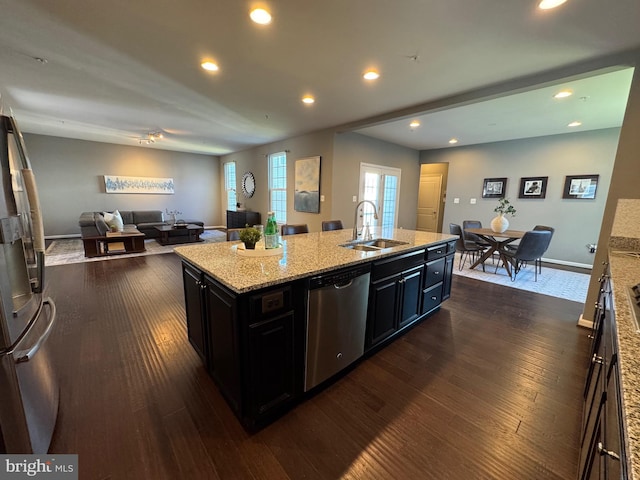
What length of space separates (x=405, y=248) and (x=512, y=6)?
6.07ft

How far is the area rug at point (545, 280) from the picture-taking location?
3.72 m

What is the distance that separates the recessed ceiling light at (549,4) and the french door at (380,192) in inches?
150

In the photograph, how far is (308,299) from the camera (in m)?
1.56

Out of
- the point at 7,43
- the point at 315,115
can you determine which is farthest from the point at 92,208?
the point at 315,115

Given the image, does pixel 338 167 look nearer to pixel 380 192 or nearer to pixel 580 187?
pixel 380 192

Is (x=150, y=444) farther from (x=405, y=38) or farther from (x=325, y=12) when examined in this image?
(x=405, y=38)

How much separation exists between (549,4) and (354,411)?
3.00 meters

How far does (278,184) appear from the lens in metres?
6.86

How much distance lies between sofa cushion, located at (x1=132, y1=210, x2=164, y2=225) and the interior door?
7.90 meters

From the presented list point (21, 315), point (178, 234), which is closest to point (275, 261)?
point (21, 315)

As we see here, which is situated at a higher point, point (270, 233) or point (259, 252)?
point (270, 233)

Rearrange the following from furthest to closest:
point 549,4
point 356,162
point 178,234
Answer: point 178,234, point 356,162, point 549,4

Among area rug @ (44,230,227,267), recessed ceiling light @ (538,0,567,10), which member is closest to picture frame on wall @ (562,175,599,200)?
recessed ceiling light @ (538,0,567,10)

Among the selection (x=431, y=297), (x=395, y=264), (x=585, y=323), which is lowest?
(x=585, y=323)
